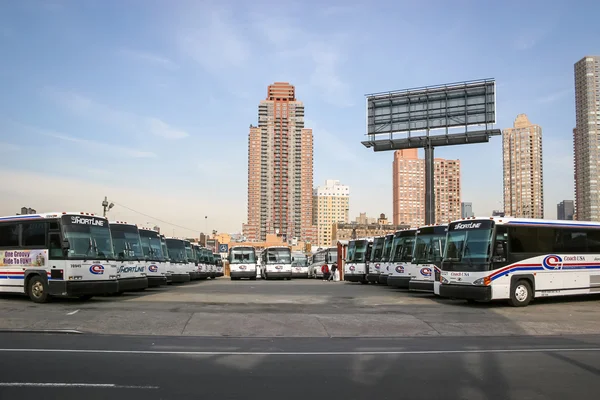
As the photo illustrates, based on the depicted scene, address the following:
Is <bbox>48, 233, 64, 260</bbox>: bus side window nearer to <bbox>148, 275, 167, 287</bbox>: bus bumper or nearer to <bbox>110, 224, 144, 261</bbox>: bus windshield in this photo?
<bbox>110, 224, 144, 261</bbox>: bus windshield

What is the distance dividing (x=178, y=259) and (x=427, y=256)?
60.9 ft

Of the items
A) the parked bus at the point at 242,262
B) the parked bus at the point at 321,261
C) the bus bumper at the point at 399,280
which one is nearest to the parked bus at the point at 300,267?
the parked bus at the point at 321,261

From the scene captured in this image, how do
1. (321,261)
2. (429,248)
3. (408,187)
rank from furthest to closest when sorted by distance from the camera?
(408,187)
(321,261)
(429,248)

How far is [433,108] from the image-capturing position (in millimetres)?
44406

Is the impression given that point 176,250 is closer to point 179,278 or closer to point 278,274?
point 179,278

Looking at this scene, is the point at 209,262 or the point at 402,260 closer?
the point at 402,260

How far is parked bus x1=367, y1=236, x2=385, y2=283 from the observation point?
31.8 m

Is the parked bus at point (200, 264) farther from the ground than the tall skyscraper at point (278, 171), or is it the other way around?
the tall skyscraper at point (278, 171)

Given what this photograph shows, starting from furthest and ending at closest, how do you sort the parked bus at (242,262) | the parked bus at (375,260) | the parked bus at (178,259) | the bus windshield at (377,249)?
the parked bus at (242,262) < the parked bus at (178,259) < the bus windshield at (377,249) < the parked bus at (375,260)

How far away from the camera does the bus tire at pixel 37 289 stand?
56.5 ft

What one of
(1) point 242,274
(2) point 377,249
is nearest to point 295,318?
(2) point 377,249

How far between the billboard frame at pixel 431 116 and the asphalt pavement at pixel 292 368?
104ft

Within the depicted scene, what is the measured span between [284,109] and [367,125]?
452 feet

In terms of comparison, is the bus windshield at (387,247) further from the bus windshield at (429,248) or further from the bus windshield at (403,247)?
the bus windshield at (429,248)
